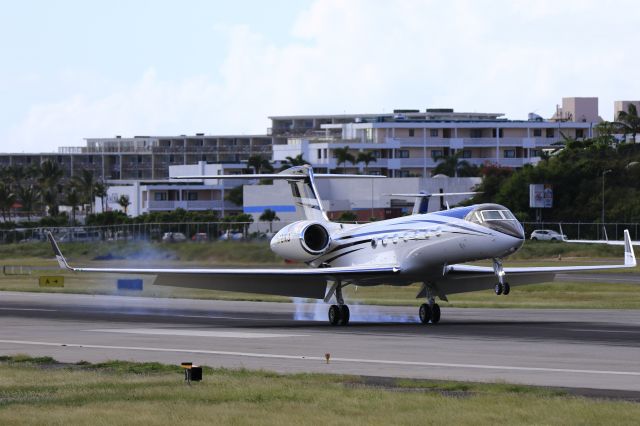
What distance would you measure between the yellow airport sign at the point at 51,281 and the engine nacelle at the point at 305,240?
80.4 ft

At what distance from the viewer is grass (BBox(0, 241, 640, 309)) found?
52.4m

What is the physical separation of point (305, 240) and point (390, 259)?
3.43 metres

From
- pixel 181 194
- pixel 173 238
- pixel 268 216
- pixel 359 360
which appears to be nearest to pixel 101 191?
pixel 181 194

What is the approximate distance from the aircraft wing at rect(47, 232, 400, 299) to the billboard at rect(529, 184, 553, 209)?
77.7 meters

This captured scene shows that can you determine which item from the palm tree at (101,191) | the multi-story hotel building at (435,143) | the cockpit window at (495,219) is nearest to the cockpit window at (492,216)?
the cockpit window at (495,219)

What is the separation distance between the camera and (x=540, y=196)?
116188 millimetres

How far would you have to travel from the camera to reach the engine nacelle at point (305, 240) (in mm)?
40781

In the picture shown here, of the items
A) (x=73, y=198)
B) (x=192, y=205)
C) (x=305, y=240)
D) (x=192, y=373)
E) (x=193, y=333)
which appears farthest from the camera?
(x=73, y=198)

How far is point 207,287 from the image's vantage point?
3919cm

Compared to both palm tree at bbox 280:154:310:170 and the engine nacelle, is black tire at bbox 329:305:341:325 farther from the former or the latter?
palm tree at bbox 280:154:310:170

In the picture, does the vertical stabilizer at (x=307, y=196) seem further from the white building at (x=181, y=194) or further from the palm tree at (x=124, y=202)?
the palm tree at (x=124, y=202)

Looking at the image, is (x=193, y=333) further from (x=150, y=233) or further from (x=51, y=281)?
(x=150, y=233)

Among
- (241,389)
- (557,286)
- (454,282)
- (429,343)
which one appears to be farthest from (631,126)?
(241,389)

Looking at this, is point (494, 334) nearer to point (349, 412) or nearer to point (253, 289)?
point (253, 289)
